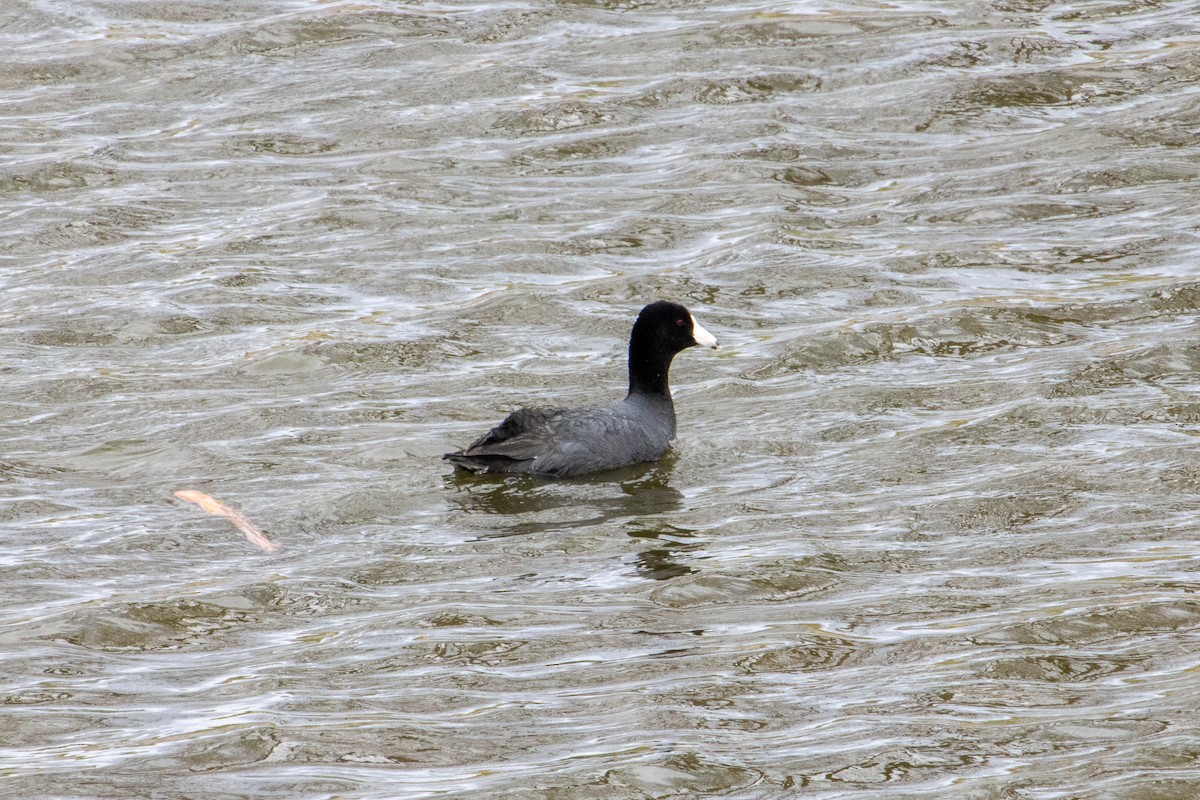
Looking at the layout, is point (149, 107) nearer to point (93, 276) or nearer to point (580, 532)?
point (93, 276)

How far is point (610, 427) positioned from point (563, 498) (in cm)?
58

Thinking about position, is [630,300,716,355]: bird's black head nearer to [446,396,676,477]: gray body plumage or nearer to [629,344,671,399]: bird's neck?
[629,344,671,399]: bird's neck

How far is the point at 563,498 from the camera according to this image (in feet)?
31.0

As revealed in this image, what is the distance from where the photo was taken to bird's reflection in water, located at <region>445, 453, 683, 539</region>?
8984mm

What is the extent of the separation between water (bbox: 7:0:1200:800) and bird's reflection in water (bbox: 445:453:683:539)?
41 millimetres

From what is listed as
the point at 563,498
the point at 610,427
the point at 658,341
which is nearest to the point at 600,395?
the point at 658,341

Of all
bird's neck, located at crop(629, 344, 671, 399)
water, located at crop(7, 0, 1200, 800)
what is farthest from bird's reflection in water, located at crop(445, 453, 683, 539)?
bird's neck, located at crop(629, 344, 671, 399)

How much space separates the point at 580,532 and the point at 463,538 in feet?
1.83

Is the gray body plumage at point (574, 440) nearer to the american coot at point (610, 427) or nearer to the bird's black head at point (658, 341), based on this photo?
the american coot at point (610, 427)

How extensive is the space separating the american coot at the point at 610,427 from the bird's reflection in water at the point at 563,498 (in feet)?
0.23

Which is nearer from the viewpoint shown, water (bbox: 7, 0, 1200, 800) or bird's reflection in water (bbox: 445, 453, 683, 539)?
water (bbox: 7, 0, 1200, 800)

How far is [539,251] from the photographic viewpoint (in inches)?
515

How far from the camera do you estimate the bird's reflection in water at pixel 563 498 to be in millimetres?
8984

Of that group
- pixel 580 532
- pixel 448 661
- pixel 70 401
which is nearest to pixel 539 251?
pixel 70 401
